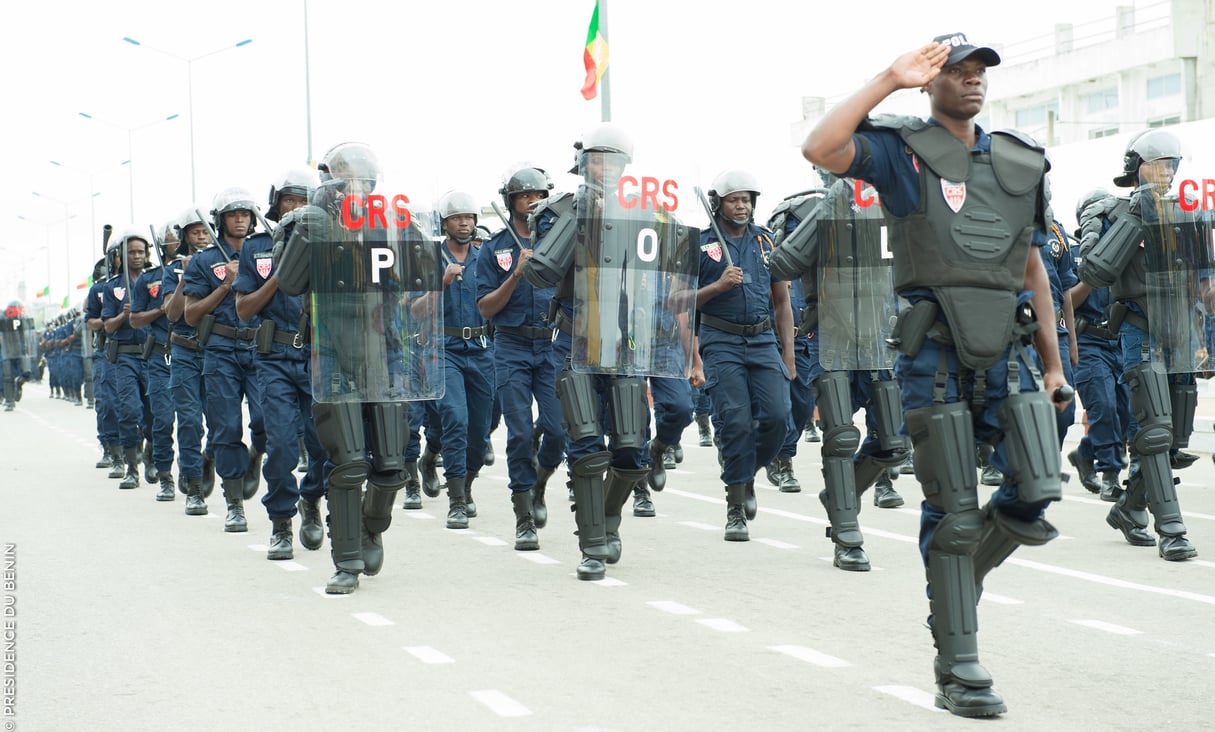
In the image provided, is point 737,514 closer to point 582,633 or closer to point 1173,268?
point 1173,268

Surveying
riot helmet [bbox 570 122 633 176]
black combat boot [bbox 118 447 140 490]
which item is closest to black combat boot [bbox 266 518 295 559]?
riot helmet [bbox 570 122 633 176]

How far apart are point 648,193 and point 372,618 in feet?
8.64

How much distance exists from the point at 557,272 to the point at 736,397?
162 centimetres

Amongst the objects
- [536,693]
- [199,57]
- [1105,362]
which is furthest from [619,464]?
[199,57]

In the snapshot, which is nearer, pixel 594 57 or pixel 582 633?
pixel 582 633

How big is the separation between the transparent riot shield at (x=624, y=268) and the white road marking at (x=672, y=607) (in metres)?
1.38

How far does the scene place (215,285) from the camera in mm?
10656

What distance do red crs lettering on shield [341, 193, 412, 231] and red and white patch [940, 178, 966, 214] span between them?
3.30 meters

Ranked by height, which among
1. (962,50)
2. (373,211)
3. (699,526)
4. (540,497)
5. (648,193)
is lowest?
(699,526)

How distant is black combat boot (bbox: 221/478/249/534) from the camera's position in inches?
421

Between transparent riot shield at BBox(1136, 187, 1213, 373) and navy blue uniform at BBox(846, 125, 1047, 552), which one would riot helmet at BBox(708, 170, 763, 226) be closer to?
transparent riot shield at BBox(1136, 187, 1213, 373)

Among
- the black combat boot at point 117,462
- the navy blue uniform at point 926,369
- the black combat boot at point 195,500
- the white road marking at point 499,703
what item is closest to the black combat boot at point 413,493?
the black combat boot at point 195,500

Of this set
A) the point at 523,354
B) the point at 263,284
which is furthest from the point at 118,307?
the point at 263,284

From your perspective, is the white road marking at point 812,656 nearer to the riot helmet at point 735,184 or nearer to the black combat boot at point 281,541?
the black combat boot at point 281,541
